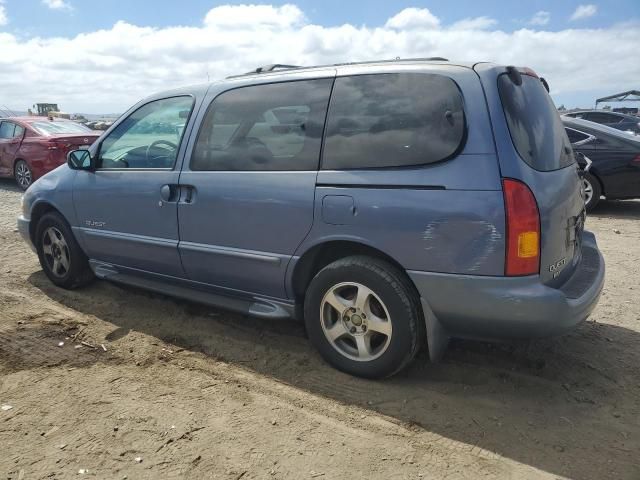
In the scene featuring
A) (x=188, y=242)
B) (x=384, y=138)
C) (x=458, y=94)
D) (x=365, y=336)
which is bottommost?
(x=365, y=336)

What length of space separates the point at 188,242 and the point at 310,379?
1282 millimetres

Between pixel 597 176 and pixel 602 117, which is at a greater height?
pixel 602 117

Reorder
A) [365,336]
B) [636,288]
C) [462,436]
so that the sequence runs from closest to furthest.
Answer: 1. [462,436]
2. [365,336]
3. [636,288]

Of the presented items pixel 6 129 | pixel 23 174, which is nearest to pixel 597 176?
pixel 23 174

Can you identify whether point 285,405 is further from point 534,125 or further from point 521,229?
point 534,125

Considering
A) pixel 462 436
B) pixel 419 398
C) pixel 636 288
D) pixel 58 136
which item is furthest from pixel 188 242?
pixel 58 136

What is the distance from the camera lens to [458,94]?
8.86ft

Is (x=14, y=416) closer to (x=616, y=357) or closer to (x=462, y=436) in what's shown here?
(x=462, y=436)

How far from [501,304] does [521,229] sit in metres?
0.39

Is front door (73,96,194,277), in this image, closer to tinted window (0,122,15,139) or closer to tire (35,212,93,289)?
tire (35,212,93,289)

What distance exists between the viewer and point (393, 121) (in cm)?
285

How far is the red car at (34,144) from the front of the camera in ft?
34.0

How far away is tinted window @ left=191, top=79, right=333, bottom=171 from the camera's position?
3.14 metres

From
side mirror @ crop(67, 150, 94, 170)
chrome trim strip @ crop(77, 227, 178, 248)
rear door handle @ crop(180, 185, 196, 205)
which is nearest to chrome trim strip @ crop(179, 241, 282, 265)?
chrome trim strip @ crop(77, 227, 178, 248)
